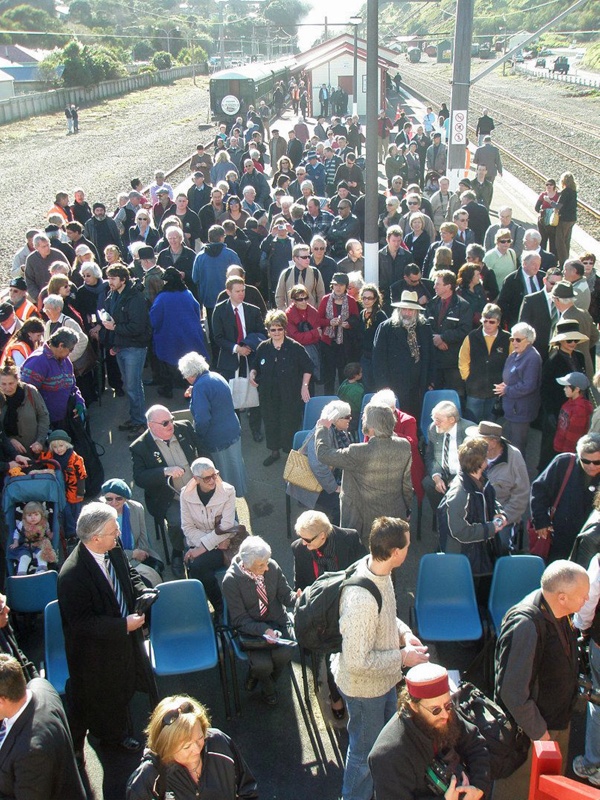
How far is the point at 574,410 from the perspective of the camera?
252 inches

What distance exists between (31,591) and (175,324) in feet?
12.6

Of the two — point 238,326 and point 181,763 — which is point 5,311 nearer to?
point 238,326

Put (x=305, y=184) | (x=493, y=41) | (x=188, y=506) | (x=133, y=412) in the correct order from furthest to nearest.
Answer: (x=493, y=41) < (x=305, y=184) < (x=133, y=412) < (x=188, y=506)

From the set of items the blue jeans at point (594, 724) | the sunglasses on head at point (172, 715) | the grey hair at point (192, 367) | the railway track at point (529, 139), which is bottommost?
the railway track at point (529, 139)

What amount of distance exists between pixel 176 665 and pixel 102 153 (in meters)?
36.4

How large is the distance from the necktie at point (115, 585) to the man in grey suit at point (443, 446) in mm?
2576

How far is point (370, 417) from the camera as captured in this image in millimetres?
5293

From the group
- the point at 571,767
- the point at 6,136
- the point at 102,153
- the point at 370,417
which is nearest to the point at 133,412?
the point at 370,417

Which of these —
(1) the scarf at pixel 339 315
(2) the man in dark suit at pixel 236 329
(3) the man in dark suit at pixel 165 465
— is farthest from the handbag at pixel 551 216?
(3) the man in dark suit at pixel 165 465

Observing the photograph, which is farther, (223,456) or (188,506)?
(223,456)

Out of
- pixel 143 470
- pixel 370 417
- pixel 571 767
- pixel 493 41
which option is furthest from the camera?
pixel 493 41

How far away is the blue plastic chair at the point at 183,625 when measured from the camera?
5.02 m

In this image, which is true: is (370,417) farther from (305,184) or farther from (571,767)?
(305,184)

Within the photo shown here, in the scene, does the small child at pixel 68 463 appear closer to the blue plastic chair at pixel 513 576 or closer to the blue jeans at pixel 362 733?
the blue jeans at pixel 362 733
